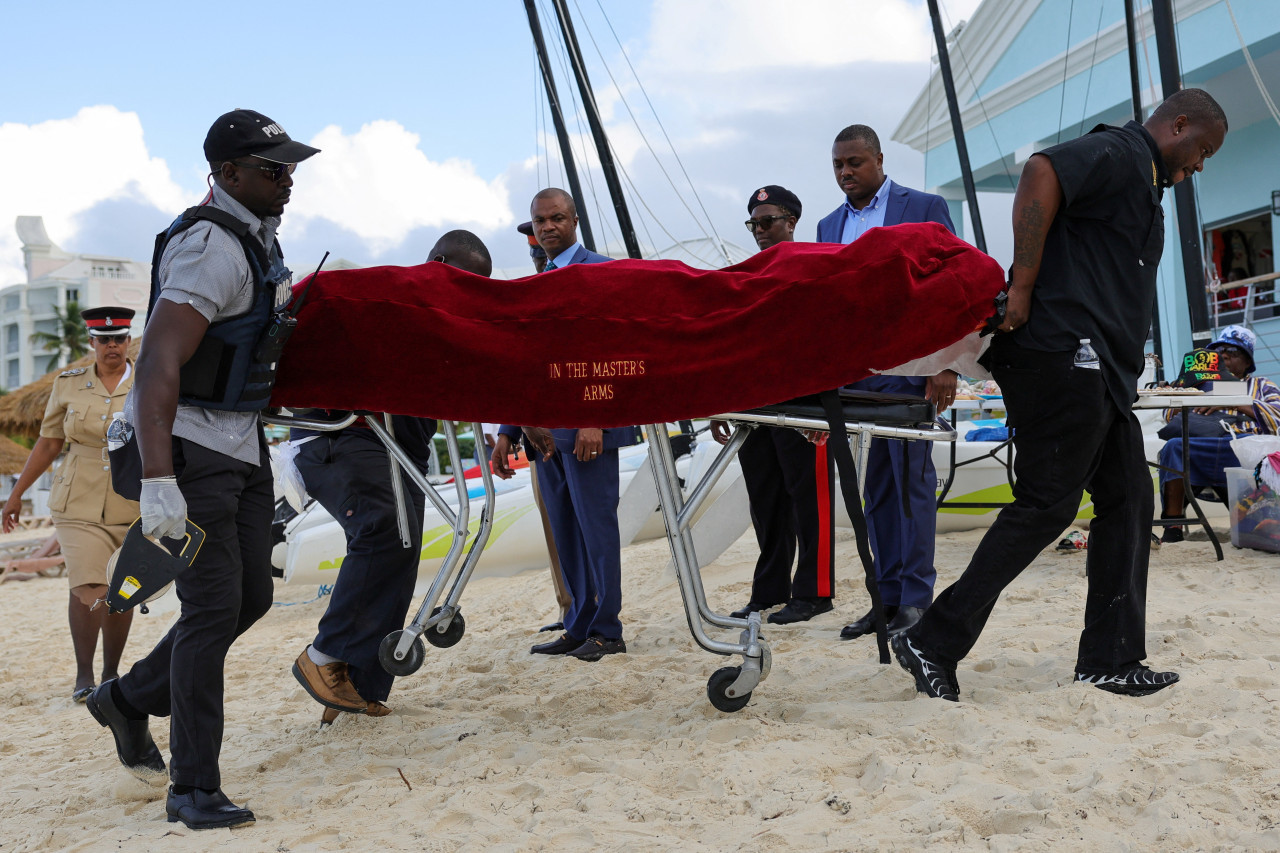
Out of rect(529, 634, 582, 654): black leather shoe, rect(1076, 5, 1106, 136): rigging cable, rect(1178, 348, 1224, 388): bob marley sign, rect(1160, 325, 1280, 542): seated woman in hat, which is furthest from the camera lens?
rect(1076, 5, 1106, 136): rigging cable

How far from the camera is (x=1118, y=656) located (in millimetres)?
3092

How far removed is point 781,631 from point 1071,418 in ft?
6.02

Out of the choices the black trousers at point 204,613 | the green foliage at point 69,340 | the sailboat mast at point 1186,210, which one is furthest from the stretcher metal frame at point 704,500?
the green foliage at point 69,340

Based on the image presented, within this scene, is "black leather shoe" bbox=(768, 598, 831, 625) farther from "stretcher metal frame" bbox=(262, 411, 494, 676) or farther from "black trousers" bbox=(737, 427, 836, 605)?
"stretcher metal frame" bbox=(262, 411, 494, 676)

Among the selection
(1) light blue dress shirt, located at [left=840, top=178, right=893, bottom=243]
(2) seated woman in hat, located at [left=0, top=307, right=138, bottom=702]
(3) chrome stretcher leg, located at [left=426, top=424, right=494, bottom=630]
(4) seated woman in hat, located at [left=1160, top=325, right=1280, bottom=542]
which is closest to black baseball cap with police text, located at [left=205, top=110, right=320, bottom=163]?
(3) chrome stretcher leg, located at [left=426, top=424, right=494, bottom=630]

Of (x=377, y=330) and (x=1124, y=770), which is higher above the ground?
(x=377, y=330)

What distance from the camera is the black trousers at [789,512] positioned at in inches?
185

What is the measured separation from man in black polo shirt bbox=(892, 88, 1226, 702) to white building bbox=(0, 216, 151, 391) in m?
58.9

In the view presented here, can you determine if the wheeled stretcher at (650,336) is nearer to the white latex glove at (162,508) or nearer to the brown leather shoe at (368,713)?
the white latex glove at (162,508)

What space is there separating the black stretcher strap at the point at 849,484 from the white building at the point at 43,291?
58.7 metres

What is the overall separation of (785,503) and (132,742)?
3.09 meters

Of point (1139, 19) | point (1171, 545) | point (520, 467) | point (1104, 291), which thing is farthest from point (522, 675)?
point (1139, 19)

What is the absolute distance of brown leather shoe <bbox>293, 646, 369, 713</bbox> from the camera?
3.43m

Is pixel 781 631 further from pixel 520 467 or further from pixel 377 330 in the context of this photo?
pixel 520 467
